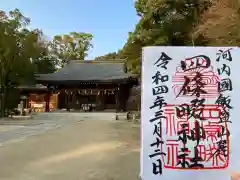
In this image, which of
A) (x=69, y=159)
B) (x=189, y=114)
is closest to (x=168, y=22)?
(x=69, y=159)

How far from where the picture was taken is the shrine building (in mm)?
34062

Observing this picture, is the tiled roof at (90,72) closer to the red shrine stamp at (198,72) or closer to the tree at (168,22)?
the tree at (168,22)

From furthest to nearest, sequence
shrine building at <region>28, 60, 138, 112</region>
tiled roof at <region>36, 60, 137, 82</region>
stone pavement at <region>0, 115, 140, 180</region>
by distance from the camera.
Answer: tiled roof at <region>36, 60, 137, 82</region> < shrine building at <region>28, 60, 138, 112</region> < stone pavement at <region>0, 115, 140, 180</region>

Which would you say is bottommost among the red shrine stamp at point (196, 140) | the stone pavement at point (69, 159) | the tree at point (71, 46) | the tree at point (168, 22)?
the stone pavement at point (69, 159)

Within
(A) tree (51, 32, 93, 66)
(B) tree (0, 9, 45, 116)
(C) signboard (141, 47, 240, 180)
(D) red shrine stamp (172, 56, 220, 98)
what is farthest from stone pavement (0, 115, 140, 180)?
(A) tree (51, 32, 93, 66)

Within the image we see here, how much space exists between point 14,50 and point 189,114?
23239mm

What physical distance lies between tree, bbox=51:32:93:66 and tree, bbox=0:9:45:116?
2869cm

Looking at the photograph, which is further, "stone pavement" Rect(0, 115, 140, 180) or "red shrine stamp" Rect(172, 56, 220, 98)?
"stone pavement" Rect(0, 115, 140, 180)

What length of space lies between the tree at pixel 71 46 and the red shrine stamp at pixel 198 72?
52.8 meters

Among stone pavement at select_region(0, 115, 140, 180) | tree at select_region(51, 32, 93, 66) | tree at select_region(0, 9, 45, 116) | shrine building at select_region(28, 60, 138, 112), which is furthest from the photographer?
tree at select_region(51, 32, 93, 66)

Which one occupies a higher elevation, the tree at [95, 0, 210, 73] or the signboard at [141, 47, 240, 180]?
the tree at [95, 0, 210, 73]

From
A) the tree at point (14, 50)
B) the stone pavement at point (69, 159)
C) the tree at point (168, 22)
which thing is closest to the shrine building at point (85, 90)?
the tree at point (14, 50)

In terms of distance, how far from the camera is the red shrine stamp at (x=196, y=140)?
279 centimetres

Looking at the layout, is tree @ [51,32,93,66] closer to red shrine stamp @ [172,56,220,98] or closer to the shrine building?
the shrine building
